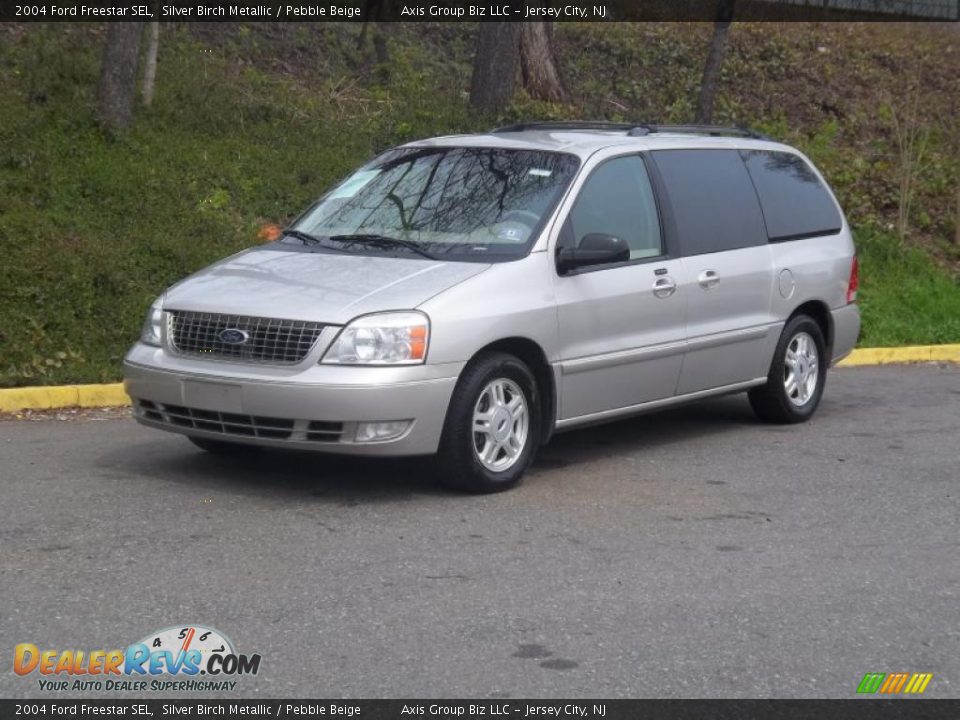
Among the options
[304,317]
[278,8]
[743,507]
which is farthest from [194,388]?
[278,8]

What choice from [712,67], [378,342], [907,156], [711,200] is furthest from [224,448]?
[907,156]

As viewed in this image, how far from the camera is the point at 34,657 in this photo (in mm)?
4938

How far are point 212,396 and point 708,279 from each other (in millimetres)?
3102

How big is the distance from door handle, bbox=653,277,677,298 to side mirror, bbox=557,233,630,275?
0.53m

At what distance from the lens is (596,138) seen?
28.4 ft

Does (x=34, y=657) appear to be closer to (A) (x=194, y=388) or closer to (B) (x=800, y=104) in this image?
(A) (x=194, y=388)

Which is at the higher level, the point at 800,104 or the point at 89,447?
the point at 800,104

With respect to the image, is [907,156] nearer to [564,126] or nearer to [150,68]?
[150,68]

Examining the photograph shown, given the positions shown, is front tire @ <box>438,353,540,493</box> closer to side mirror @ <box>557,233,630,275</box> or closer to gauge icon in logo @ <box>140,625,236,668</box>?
side mirror @ <box>557,233,630,275</box>

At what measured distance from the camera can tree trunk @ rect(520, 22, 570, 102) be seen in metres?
19.0

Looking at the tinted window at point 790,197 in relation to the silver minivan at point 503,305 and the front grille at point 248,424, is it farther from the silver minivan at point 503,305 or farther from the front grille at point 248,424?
the front grille at point 248,424

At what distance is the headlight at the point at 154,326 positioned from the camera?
7586 millimetres
